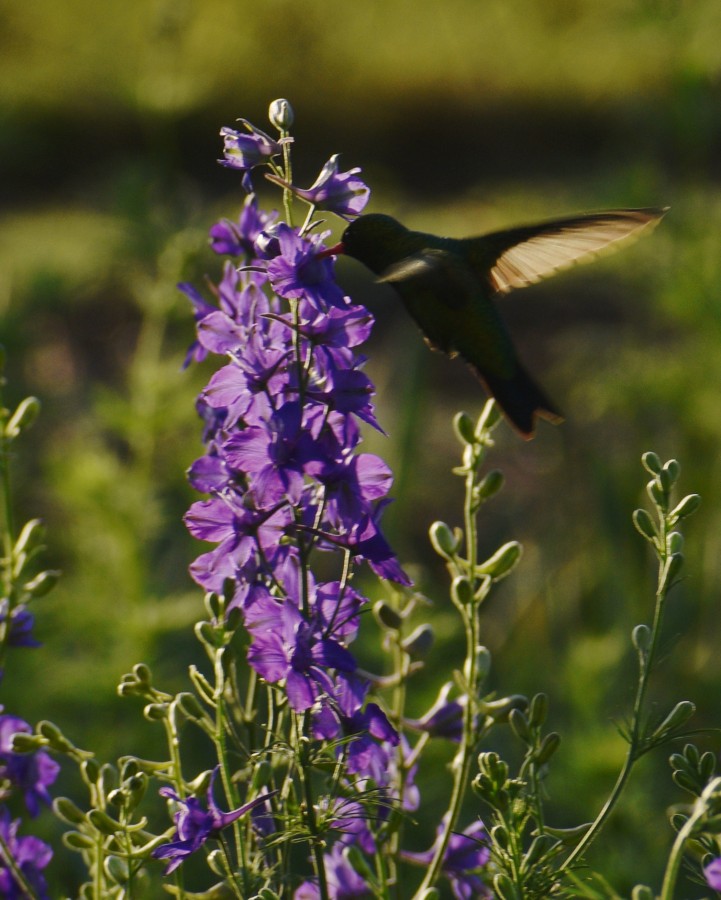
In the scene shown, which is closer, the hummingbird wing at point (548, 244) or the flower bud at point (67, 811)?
the flower bud at point (67, 811)

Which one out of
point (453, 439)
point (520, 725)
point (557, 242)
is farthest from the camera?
point (453, 439)

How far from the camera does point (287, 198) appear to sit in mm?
756

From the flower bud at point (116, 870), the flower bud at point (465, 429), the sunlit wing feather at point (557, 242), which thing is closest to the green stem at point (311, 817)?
the flower bud at point (116, 870)

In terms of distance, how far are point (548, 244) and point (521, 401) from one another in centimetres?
12

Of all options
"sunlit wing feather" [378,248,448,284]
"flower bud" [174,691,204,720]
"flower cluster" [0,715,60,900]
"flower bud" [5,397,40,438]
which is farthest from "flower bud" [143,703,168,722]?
"sunlit wing feather" [378,248,448,284]

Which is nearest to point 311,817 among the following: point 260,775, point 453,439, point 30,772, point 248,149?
point 260,775

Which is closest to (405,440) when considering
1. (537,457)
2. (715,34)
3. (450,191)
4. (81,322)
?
(715,34)

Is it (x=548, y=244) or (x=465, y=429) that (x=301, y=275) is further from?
(x=548, y=244)

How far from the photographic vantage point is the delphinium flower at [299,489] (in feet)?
2.42

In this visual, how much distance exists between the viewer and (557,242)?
102cm

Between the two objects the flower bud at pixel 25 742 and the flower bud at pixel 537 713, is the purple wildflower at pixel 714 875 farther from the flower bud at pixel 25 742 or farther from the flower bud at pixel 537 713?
the flower bud at pixel 25 742

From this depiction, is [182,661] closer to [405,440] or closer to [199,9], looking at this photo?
[405,440]

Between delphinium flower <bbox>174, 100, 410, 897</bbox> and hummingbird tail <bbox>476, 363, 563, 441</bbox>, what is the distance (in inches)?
8.1

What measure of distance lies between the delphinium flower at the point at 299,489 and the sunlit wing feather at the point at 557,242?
0.77ft
